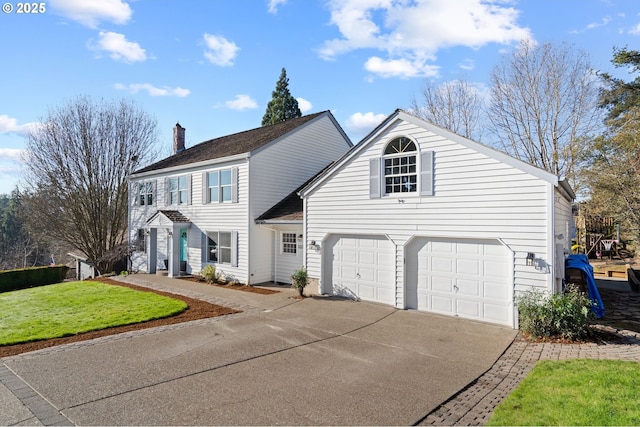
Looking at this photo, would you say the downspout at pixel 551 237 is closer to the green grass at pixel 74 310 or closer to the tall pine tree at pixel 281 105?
the green grass at pixel 74 310

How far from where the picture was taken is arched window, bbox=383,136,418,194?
1126cm

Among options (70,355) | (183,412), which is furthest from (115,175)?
(183,412)

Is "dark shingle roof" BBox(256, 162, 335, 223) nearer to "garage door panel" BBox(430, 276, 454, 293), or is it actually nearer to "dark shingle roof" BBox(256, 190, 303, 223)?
"dark shingle roof" BBox(256, 190, 303, 223)

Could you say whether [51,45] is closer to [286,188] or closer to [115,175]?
[286,188]

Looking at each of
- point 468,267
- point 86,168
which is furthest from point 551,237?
point 86,168

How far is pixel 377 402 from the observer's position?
5.43 m

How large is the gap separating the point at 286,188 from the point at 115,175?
15662 millimetres

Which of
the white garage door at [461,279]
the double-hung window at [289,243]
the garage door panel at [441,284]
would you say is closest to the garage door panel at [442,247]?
the white garage door at [461,279]

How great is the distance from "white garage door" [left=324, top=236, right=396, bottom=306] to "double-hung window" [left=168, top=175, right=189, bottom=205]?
394 inches

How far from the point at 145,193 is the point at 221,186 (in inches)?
314

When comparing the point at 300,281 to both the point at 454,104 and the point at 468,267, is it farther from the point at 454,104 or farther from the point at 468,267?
the point at 454,104

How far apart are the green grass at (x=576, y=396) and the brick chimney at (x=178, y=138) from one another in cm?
2519

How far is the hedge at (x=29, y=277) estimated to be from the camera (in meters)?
22.7

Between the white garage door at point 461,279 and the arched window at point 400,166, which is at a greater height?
the arched window at point 400,166
